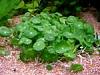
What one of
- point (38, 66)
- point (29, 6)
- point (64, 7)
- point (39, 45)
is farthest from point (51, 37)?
point (29, 6)

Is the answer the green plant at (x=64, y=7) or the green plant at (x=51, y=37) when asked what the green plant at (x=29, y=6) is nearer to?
the green plant at (x=64, y=7)

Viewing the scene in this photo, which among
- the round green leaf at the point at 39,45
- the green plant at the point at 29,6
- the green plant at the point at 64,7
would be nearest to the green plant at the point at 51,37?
the round green leaf at the point at 39,45

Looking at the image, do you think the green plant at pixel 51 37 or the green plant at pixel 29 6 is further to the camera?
the green plant at pixel 29 6

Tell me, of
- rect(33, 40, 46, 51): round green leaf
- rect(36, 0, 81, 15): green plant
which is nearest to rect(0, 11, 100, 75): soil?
rect(33, 40, 46, 51): round green leaf

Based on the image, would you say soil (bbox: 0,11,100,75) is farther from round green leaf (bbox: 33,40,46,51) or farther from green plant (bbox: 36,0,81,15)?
green plant (bbox: 36,0,81,15)

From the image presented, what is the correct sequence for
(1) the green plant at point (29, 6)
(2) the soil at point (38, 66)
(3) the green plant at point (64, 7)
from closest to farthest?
(2) the soil at point (38, 66) → (3) the green plant at point (64, 7) → (1) the green plant at point (29, 6)

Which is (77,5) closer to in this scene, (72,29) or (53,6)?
(53,6)

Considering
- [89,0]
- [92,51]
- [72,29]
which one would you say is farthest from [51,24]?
[89,0]

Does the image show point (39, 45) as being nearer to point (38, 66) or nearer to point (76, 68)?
point (38, 66)
